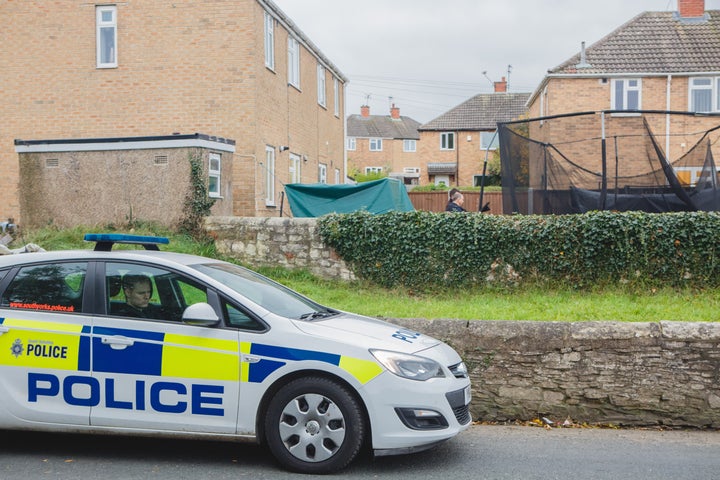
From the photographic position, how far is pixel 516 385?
7.58m

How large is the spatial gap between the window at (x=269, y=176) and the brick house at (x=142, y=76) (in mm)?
72

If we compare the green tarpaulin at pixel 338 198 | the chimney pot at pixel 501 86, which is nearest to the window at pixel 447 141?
the chimney pot at pixel 501 86

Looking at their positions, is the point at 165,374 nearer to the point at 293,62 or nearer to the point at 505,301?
the point at 505,301

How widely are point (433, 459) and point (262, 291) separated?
1.86 m

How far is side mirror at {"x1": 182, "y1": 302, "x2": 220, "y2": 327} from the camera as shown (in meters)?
5.71

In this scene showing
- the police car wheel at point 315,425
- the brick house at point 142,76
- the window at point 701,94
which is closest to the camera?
the police car wheel at point 315,425

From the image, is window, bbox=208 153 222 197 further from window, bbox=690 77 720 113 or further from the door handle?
window, bbox=690 77 720 113

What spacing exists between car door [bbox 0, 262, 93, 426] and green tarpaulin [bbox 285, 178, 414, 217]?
1127 centimetres

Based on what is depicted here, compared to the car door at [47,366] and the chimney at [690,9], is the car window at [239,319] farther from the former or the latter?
the chimney at [690,9]

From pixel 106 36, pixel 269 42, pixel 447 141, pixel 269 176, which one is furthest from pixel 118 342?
pixel 447 141

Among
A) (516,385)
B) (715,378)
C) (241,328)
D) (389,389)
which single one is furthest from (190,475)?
(715,378)

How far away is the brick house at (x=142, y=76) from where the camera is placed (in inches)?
773

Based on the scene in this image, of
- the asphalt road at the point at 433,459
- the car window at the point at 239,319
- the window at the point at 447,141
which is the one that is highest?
the window at the point at 447,141

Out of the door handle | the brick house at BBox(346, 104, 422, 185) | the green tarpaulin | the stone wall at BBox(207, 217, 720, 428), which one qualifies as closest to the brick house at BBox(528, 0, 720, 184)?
the green tarpaulin
